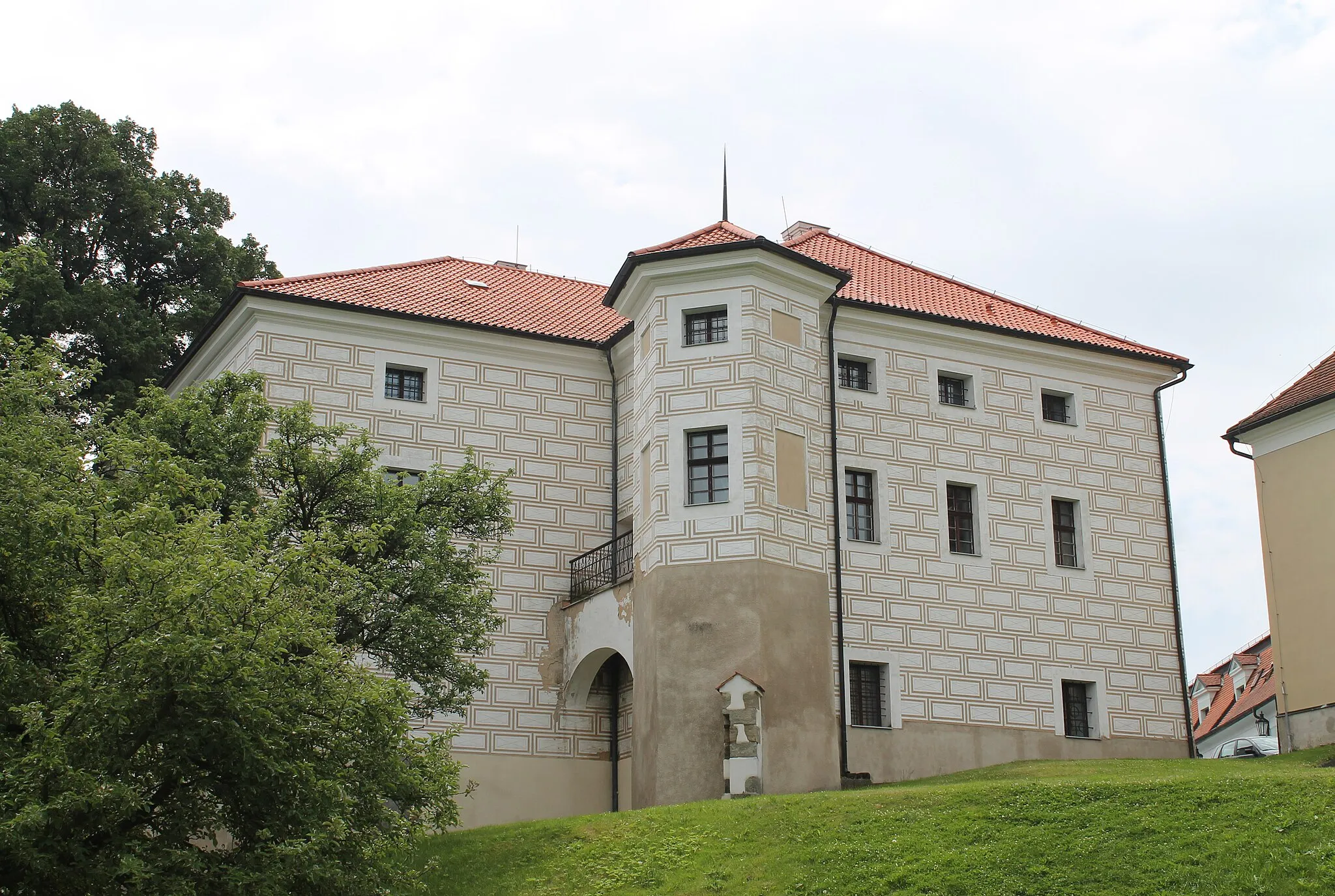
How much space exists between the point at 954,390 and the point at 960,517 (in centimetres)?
258

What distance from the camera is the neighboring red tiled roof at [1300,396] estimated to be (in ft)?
100

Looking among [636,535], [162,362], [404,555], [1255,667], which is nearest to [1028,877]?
[404,555]

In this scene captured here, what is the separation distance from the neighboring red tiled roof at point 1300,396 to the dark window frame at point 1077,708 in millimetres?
6430

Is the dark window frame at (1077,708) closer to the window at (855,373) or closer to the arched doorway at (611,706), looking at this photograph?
the window at (855,373)

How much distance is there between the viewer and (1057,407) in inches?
1248

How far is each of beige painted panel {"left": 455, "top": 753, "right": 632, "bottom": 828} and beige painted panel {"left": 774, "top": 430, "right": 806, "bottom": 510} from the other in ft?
18.4

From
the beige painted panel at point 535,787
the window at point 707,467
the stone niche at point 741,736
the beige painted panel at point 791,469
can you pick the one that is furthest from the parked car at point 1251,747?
the window at point 707,467

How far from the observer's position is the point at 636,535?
27516mm

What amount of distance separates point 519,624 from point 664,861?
372 inches

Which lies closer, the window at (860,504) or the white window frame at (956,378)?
the window at (860,504)

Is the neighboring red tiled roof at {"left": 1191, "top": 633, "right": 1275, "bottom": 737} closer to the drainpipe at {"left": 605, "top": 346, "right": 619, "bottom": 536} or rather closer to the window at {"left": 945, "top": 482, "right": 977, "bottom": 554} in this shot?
the window at {"left": 945, "top": 482, "right": 977, "bottom": 554}

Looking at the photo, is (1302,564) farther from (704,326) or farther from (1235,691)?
(1235,691)

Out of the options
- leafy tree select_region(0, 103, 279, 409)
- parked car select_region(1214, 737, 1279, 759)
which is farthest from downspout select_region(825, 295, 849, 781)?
leafy tree select_region(0, 103, 279, 409)

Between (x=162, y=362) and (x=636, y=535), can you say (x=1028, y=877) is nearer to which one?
(x=636, y=535)
